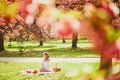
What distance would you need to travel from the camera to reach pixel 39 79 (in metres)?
12.2

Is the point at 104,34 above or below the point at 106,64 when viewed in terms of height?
above

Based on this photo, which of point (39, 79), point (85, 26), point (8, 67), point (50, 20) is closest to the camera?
point (85, 26)

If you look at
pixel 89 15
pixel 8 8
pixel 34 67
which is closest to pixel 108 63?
pixel 89 15

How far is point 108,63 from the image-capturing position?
1150mm

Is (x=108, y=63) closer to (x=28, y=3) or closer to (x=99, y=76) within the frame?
(x=99, y=76)

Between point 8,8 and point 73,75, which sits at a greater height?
point 8,8

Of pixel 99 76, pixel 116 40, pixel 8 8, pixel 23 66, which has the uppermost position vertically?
→ pixel 8 8

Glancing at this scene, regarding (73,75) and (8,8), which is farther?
(8,8)

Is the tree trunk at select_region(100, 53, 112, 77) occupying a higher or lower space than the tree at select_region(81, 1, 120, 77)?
lower

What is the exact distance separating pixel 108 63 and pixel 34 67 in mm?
14702

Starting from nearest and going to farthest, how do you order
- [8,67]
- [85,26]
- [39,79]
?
[85,26] < [39,79] < [8,67]

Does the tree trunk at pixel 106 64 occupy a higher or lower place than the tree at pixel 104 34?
lower

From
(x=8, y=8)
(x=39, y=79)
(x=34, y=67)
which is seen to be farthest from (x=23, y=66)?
(x=8, y=8)

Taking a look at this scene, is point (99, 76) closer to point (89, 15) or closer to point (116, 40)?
point (116, 40)
